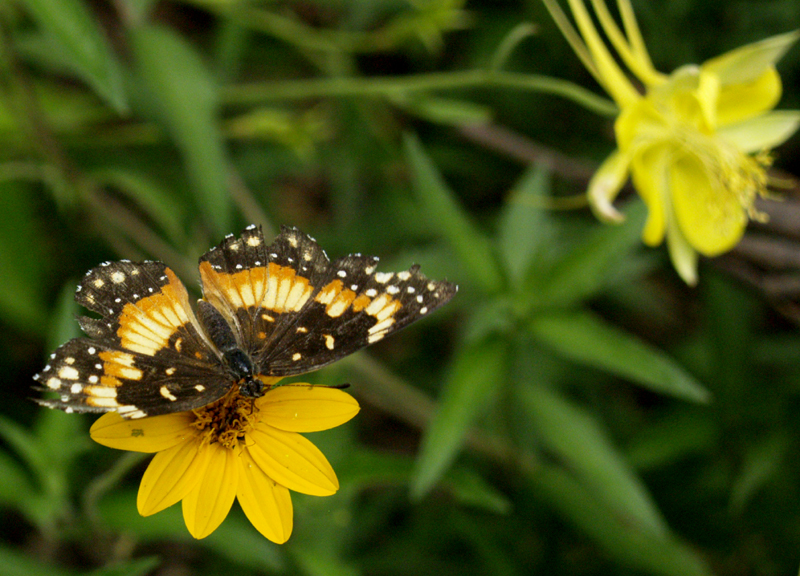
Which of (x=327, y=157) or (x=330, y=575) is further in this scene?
(x=327, y=157)

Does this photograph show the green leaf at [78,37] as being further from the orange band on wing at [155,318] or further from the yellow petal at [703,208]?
the yellow petal at [703,208]

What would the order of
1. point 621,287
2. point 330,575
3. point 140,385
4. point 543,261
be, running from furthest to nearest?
point 621,287
point 543,261
point 330,575
point 140,385

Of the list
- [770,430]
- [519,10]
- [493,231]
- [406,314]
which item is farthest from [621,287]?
[406,314]

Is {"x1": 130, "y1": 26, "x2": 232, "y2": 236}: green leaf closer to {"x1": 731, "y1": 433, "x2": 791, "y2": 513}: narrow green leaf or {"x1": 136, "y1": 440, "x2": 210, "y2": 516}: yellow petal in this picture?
{"x1": 136, "y1": 440, "x2": 210, "y2": 516}: yellow petal

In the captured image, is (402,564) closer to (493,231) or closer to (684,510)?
(684,510)


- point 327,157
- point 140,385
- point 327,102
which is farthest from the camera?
point 327,102

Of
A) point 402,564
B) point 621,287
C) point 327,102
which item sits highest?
point 327,102

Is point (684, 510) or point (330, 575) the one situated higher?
point (684, 510)

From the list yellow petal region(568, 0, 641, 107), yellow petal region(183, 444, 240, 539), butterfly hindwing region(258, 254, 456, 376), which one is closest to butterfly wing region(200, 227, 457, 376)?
butterfly hindwing region(258, 254, 456, 376)
